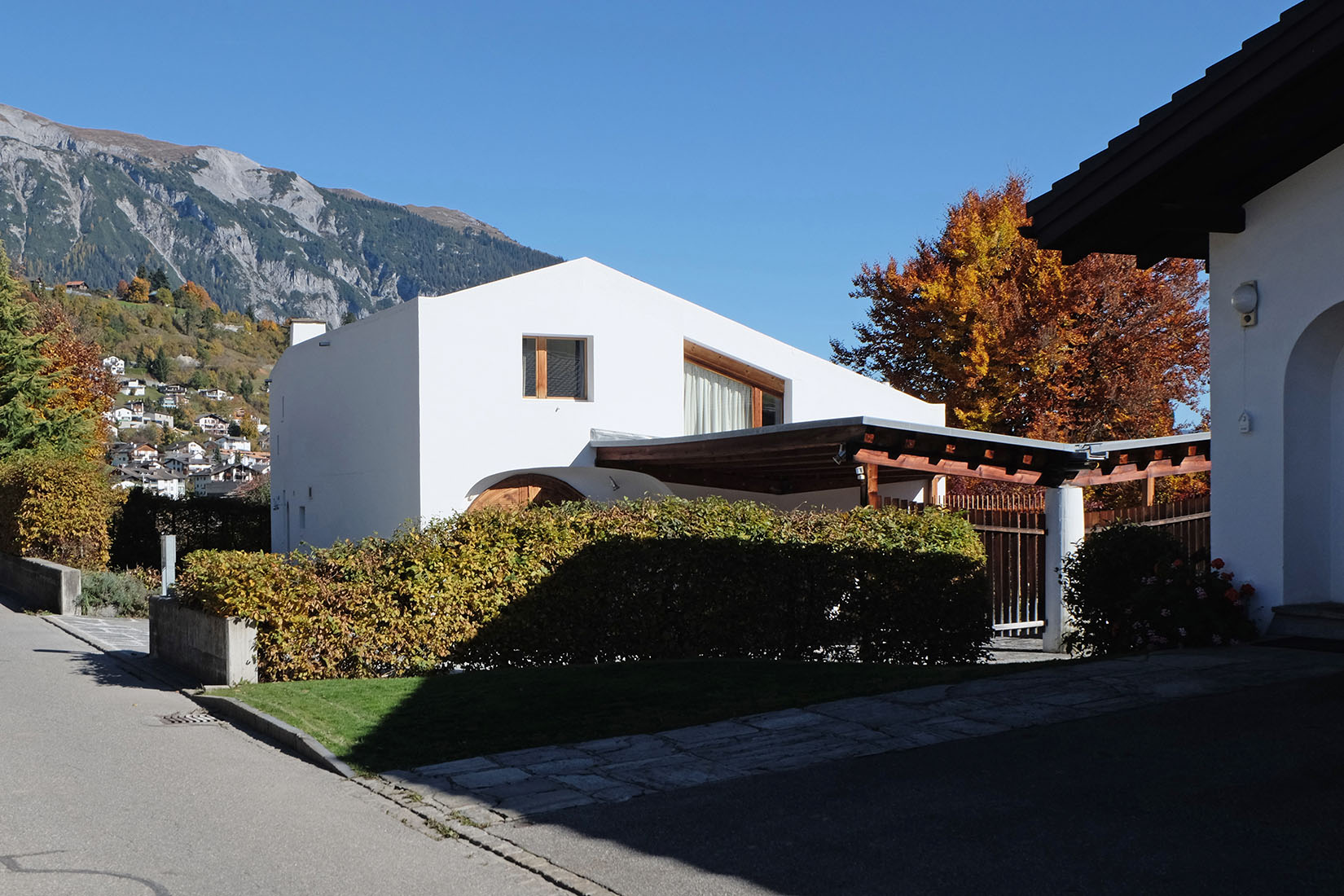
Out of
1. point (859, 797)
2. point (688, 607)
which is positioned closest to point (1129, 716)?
point (859, 797)

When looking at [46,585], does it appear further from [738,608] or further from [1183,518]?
[1183,518]

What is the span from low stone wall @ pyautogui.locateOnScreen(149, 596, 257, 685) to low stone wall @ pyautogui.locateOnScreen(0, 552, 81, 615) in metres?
7.23

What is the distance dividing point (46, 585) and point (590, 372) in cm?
1021

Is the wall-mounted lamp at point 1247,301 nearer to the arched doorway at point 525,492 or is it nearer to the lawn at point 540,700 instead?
the lawn at point 540,700

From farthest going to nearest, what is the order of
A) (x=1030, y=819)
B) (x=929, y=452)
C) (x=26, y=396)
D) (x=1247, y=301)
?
1. (x=26, y=396)
2. (x=929, y=452)
3. (x=1247, y=301)
4. (x=1030, y=819)

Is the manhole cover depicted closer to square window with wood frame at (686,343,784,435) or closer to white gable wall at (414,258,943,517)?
white gable wall at (414,258,943,517)

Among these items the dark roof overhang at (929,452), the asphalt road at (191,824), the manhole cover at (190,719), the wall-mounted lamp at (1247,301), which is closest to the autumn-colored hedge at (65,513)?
the dark roof overhang at (929,452)

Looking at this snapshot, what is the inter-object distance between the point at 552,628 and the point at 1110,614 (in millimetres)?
5392

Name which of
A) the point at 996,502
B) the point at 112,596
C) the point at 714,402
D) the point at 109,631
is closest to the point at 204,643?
the point at 109,631

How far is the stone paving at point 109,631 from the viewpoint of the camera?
1582 centimetres

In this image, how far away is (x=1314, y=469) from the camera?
9.41 meters

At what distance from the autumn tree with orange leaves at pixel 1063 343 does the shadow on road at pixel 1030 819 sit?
23705 mm

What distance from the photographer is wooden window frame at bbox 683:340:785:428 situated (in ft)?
77.4

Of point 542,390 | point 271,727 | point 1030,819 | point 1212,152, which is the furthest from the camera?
point 542,390
